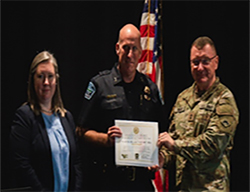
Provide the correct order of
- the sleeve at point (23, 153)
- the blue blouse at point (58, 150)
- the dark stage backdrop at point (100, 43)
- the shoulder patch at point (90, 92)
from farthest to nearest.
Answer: the dark stage backdrop at point (100, 43)
the shoulder patch at point (90, 92)
the blue blouse at point (58, 150)
the sleeve at point (23, 153)

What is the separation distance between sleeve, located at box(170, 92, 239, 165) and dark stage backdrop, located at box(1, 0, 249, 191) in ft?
4.25

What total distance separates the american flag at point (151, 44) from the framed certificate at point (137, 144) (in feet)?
3.02

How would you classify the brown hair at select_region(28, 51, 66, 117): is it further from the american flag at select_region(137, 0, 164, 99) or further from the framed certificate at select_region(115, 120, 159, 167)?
the american flag at select_region(137, 0, 164, 99)

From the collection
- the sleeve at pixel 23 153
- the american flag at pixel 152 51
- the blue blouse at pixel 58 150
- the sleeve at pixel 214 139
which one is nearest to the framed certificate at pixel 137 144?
the sleeve at pixel 214 139

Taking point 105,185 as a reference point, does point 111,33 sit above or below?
above

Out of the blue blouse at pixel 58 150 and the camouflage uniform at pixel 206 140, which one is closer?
the blue blouse at pixel 58 150

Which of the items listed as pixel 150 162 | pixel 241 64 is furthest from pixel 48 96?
pixel 241 64

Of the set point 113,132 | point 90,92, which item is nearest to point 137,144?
point 113,132

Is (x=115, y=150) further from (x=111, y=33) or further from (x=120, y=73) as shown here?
(x=111, y=33)

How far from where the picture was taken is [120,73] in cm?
347

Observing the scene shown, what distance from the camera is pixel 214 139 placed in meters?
3.43

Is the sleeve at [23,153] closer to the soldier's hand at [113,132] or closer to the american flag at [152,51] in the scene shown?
the soldier's hand at [113,132]

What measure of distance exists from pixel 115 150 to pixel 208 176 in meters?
0.77

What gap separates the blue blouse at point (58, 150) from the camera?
3248 mm
